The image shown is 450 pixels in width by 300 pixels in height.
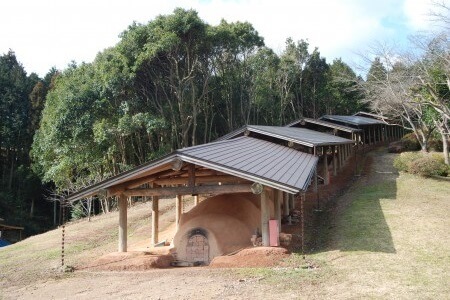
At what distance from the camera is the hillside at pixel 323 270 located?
8570mm

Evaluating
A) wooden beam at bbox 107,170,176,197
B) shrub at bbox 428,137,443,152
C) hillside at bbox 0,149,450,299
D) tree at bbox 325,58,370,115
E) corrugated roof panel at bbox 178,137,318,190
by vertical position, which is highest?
tree at bbox 325,58,370,115

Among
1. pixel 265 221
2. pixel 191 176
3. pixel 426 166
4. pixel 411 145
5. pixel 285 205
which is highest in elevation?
pixel 411 145

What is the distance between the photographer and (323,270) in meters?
9.95

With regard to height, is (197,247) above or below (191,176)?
below

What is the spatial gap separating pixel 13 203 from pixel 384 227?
1367 inches

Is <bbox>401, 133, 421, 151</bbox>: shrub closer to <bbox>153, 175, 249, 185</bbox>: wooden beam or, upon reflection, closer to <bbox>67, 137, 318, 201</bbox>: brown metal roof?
<bbox>67, 137, 318, 201</bbox>: brown metal roof

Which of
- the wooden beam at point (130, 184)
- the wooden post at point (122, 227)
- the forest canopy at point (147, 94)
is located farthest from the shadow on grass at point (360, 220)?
the forest canopy at point (147, 94)

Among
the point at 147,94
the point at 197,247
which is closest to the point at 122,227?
the point at 197,247

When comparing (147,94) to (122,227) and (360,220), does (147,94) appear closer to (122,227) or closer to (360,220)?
(122,227)

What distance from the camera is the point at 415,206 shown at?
17.8m

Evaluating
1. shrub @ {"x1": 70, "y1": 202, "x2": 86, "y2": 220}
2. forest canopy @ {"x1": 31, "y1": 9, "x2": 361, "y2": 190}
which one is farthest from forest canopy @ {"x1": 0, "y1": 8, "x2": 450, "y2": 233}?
shrub @ {"x1": 70, "y1": 202, "x2": 86, "y2": 220}

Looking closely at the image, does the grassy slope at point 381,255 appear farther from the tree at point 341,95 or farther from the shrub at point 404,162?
the tree at point 341,95

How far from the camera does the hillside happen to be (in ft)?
28.1

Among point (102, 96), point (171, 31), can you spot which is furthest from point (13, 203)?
point (171, 31)
